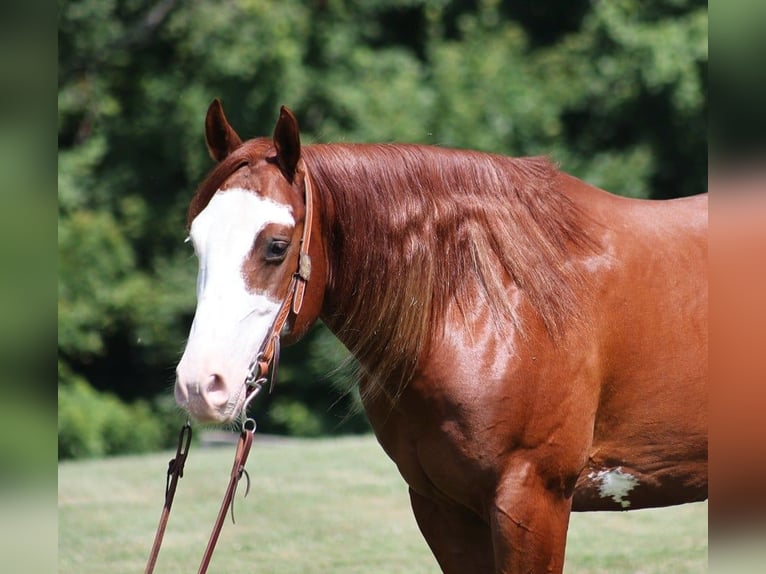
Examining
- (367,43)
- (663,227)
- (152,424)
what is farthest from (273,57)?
(663,227)

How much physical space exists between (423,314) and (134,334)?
33.0ft

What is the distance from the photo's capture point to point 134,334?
40.5ft

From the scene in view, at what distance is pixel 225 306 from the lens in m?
2.49

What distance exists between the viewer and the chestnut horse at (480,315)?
269cm

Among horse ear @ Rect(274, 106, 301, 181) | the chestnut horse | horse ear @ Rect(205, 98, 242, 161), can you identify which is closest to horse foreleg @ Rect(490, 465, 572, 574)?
the chestnut horse

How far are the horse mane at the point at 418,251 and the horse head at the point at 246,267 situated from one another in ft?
0.39

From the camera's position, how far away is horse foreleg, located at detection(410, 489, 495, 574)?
3.08 meters

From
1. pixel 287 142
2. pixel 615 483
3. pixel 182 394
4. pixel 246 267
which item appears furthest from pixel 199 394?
pixel 615 483

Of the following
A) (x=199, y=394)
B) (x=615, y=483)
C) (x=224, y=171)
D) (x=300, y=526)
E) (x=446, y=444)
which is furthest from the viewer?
(x=300, y=526)

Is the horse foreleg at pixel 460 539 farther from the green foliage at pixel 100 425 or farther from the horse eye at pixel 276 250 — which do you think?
the green foliage at pixel 100 425

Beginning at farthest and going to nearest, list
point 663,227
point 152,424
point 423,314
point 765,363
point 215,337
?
point 152,424 → point 663,227 → point 423,314 → point 215,337 → point 765,363

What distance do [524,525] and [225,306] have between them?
104 cm

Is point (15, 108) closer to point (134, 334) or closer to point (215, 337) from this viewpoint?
point (215, 337)

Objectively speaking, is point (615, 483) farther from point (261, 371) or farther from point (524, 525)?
point (261, 371)
